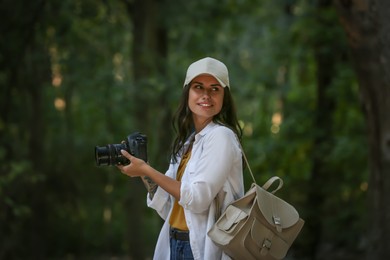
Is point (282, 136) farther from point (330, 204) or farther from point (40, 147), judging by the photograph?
point (40, 147)

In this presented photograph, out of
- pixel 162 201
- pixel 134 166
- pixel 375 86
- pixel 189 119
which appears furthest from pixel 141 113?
pixel 134 166

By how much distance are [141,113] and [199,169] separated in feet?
30.0

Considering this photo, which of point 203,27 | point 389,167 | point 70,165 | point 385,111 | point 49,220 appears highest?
point 203,27

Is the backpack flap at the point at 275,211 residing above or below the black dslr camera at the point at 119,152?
below

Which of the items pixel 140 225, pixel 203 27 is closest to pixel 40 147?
pixel 140 225

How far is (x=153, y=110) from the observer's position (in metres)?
13.8

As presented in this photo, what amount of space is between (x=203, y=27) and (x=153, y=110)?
6.90ft

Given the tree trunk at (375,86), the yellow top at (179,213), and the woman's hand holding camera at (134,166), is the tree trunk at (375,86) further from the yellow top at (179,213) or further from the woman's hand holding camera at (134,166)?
the woman's hand holding camera at (134,166)

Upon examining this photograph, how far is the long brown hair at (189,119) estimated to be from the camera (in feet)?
12.2

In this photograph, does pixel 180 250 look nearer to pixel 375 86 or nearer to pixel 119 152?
pixel 119 152

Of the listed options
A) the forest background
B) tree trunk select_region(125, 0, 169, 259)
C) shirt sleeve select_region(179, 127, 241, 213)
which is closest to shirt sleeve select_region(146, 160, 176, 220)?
shirt sleeve select_region(179, 127, 241, 213)

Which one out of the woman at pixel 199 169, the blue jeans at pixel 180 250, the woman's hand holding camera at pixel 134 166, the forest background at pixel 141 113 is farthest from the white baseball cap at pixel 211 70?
the forest background at pixel 141 113

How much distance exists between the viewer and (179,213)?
11.9 feet

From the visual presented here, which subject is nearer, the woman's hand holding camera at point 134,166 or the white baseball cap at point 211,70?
the woman's hand holding camera at point 134,166
